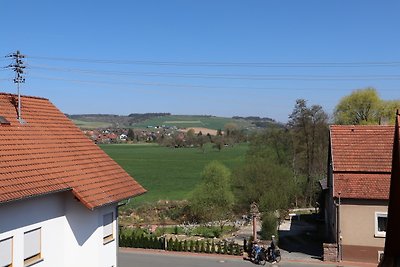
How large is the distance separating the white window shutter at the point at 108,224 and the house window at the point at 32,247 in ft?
10.3

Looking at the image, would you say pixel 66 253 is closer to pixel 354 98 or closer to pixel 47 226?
pixel 47 226

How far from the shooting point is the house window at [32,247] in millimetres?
12625

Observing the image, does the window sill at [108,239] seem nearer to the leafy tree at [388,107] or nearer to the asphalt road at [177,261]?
the asphalt road at [177,261]

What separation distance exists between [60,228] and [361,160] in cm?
1691

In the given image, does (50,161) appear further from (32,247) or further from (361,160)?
(361,160)

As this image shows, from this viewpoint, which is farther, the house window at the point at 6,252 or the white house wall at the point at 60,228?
the white house wall at the point at 60,228

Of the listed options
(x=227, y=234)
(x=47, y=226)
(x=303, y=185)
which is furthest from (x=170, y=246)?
(x=303, y=185)

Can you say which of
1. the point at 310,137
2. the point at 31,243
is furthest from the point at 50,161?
the point at 310,137

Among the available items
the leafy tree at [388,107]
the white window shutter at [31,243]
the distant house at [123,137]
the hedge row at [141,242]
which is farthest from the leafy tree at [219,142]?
the white window shutter at [31,243]

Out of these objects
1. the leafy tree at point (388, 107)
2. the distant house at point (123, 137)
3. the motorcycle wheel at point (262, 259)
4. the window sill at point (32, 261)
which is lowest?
the motorcycle wheel at point (262, 259)

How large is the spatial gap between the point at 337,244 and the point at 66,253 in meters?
14.6

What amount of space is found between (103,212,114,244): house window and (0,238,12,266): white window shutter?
14.0 ft

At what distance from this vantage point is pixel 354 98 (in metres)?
61.3

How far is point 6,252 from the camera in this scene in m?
12.0
